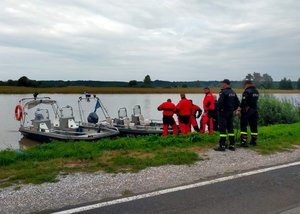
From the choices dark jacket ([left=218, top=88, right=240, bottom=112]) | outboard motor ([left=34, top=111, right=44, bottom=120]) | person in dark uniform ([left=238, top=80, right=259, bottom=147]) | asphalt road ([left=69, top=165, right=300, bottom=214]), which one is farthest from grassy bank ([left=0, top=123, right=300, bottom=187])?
outboard motor ([left=34, top=111, right=44, bottom=120])

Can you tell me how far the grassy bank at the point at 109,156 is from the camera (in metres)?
6.46

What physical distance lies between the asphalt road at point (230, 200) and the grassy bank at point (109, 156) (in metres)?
1.66

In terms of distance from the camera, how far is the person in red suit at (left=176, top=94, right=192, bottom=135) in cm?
1399

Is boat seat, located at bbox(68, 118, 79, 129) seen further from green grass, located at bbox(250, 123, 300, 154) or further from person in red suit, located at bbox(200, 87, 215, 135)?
green grass, located at bbox(250, 123, 300, 154)

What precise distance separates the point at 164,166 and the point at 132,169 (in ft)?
2.32

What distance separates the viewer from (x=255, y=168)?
22.3ft

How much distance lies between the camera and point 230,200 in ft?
15.9

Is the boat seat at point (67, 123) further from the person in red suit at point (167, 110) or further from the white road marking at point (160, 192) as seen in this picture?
the white road marking at point (160, 192)

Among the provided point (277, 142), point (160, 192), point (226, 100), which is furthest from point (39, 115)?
point (160, 192)

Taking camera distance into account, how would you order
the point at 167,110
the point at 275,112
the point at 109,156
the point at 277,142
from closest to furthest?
the point at 109,156 → the point at 277,142 → the point at 167,110 → the point at 275,112

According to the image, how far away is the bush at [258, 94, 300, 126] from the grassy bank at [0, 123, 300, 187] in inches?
379

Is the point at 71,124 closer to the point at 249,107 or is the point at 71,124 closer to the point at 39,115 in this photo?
the point at 39,115

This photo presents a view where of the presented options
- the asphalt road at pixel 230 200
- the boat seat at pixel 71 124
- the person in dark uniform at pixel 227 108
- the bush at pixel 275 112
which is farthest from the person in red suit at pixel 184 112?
the asphalt road at pixel 230 200

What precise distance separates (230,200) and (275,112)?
54.0ft
